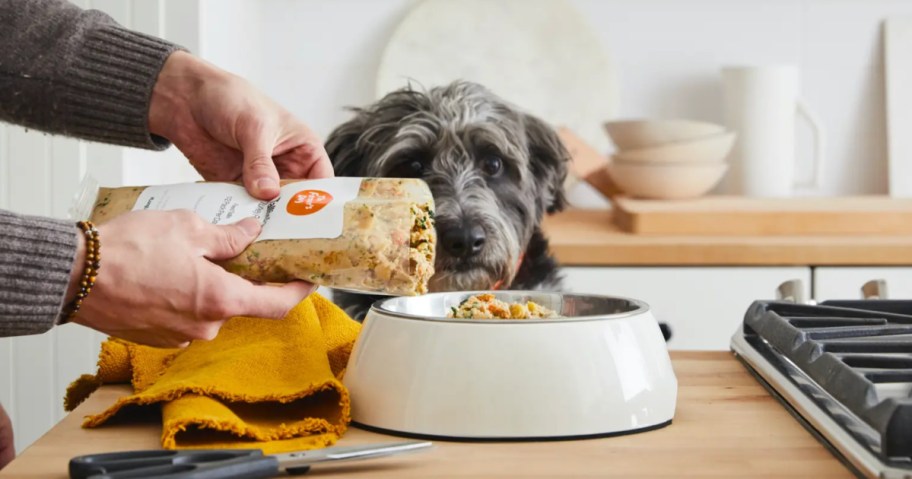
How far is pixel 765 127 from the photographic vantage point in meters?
2.82

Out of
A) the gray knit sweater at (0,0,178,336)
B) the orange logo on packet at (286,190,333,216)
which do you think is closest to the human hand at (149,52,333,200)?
the gray knit sweater at (0,0,178,336)

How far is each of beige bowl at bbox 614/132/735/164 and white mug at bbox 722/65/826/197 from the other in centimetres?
21

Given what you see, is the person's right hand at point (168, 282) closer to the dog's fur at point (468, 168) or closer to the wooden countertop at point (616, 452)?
the wooden countertop at point (616, 452)

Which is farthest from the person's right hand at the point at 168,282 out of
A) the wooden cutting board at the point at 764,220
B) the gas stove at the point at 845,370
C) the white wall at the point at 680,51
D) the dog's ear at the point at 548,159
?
the white wall at the point at 680,51

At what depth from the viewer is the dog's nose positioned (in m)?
1.76

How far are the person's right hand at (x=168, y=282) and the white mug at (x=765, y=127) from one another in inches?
86.5

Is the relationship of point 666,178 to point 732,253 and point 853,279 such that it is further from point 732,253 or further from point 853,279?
point 853,279

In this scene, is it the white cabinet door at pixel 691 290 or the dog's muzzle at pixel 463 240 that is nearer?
the dog's muzzle at pixel 463 240

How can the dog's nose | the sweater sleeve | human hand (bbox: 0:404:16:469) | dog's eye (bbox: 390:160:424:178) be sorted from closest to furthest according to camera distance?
the sweater sleeve
human hand (bbox: 0:404:16:469)
the dog's nose
dog's eye (bbox: 390:160:424:178)

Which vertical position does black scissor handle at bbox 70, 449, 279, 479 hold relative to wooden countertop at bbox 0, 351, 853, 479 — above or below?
above

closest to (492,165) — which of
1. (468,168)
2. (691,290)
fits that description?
(468,168)

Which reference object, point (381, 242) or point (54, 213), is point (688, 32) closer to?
point (54, 213)

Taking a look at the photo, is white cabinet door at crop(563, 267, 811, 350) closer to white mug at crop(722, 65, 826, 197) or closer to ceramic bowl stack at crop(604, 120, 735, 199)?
ceramic bowl stack at crop(604, 120, 735, 199)

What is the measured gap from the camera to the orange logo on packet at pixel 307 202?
871 mm
